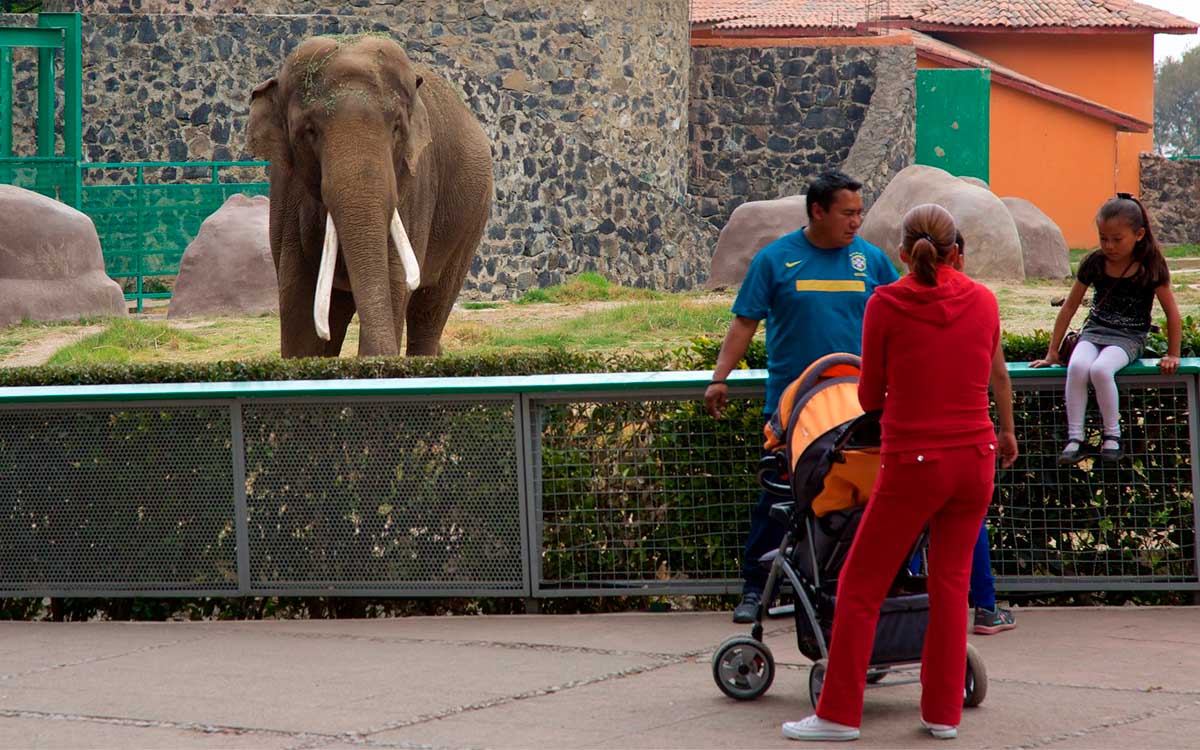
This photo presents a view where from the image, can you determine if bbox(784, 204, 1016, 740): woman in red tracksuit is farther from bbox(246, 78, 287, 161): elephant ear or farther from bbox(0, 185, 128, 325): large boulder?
bbox(0, 185, 128, 325): large boulder

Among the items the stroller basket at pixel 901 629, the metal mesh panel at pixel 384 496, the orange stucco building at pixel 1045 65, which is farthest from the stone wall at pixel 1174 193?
the stroller basket at pixel 901 629

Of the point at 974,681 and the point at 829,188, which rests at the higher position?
the point at 829,188

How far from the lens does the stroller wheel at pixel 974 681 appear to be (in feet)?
19.8

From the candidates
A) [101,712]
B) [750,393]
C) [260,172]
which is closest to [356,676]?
[101,712]

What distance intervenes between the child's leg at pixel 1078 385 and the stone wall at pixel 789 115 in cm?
2331

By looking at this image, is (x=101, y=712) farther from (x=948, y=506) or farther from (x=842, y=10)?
(x=842, y=10)

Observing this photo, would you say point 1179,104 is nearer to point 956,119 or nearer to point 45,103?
point 956,119

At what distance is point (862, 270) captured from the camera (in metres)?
7.17

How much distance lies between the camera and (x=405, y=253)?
11039 millimetres

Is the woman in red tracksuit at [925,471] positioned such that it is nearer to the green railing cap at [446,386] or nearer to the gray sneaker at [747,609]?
the gray sneaker at [747,609]

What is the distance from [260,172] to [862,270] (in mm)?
18418

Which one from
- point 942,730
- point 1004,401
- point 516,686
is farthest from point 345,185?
point 942,730

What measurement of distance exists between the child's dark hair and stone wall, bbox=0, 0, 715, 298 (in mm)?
16611

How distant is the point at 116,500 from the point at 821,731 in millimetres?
4003
